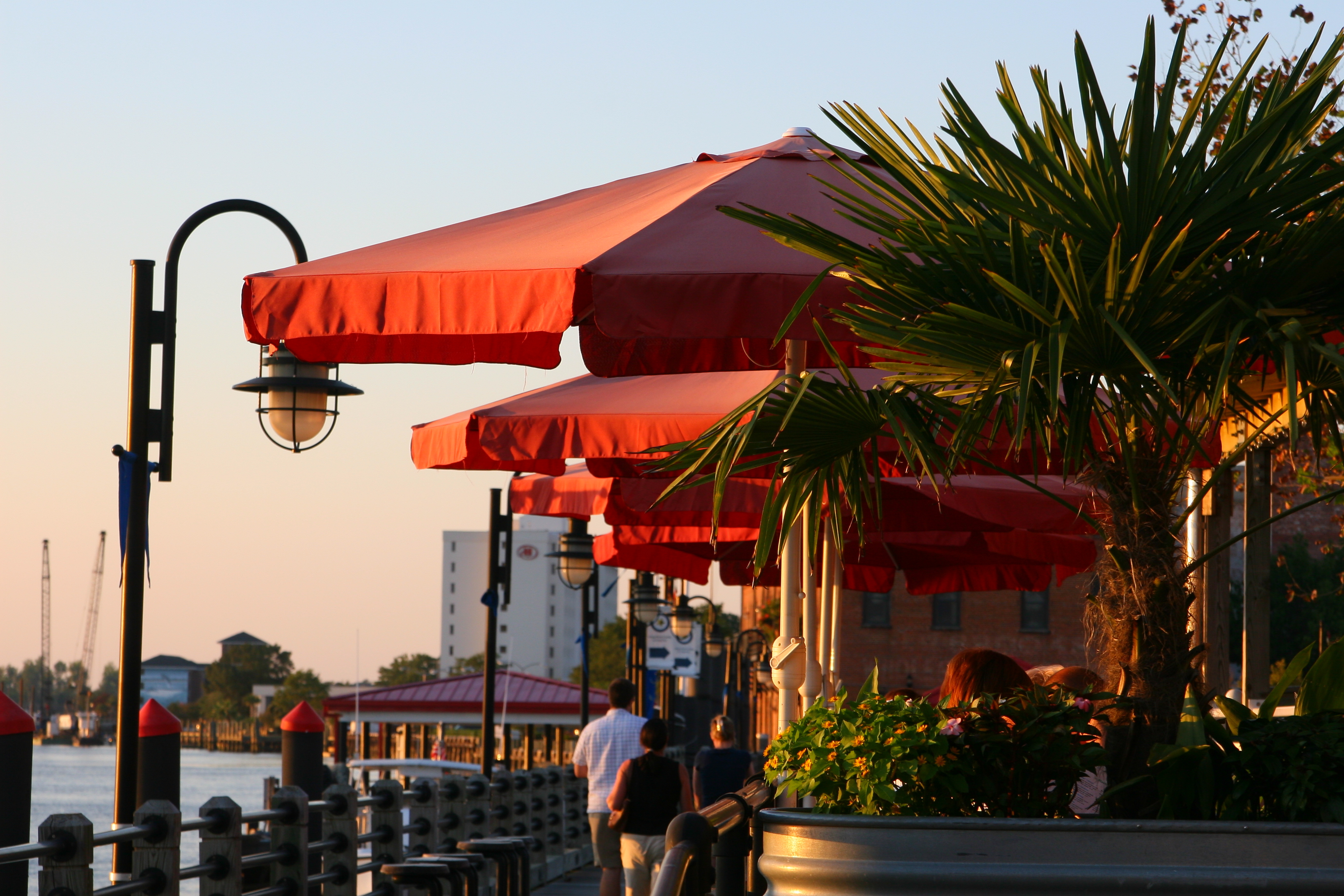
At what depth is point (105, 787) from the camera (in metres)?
102

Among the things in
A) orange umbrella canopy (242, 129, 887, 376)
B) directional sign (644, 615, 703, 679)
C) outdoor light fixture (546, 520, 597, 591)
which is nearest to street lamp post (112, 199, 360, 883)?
orange umbrella canopy (242, 129, 887, 376)

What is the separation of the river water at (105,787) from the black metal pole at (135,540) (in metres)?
11.6

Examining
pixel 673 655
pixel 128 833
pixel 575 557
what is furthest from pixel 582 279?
pixel 673 655

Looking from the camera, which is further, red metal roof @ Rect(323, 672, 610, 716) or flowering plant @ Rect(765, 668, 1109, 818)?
red metal roof @ Rect(323, 672, 610, 716)

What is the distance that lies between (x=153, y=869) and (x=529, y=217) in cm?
280

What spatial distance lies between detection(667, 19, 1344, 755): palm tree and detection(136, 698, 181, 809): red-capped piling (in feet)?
17.4

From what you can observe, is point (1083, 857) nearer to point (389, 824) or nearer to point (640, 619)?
point (389, 824)

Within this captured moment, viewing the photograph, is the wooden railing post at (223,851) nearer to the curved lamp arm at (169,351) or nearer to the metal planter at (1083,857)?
the curved lamp arm at (169,351)

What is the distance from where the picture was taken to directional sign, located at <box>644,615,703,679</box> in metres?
30.3

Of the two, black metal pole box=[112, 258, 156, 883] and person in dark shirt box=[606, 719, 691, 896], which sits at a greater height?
black metal pole box=[112, 258, 156, 883]

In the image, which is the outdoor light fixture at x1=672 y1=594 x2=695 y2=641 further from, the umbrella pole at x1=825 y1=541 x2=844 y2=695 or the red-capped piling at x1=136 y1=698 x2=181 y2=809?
the red-capped piling at x1=136 y1=698 x2=181 y2=809

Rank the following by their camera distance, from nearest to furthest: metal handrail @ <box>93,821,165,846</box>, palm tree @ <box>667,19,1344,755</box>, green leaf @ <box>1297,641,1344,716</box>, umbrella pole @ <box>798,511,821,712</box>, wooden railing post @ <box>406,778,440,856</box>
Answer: palm tree @ <box>667,19,1344,755</box>, green leaf @ <box>1297,641,1344,716</box>, metal handrail @ <box>93,821,165,846</box>, umbrella pole @ <box>798,511,821,712</box>, wooden railing post @ <box>406,778,440,856</box>

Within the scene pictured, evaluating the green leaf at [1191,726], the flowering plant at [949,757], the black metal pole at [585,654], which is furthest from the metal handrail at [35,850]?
the black metal pole at [585,654]

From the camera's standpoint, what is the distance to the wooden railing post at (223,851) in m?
6.45
